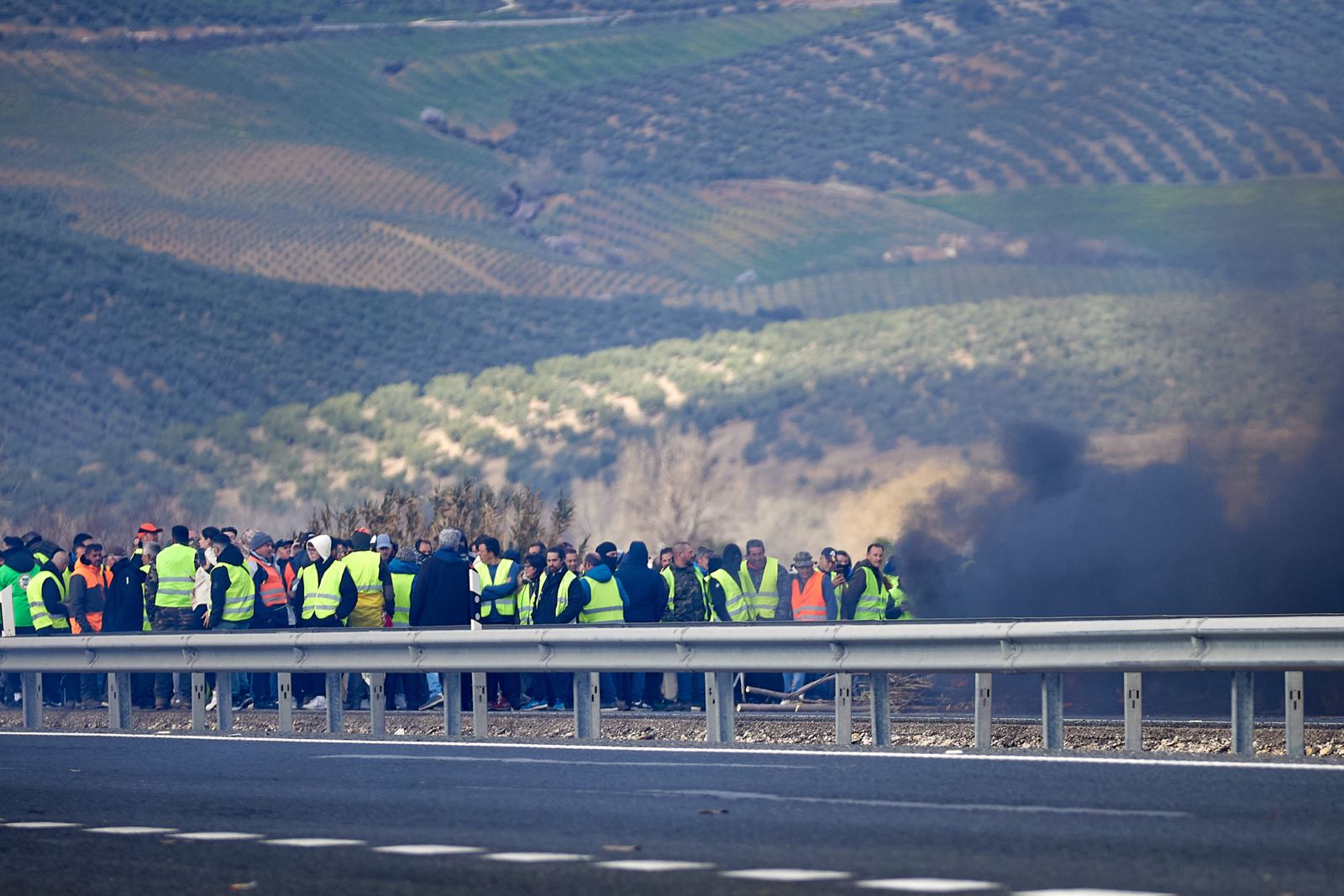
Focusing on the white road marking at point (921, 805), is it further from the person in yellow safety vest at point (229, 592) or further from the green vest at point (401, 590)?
the person in yellow safety vest at point (229, 592)

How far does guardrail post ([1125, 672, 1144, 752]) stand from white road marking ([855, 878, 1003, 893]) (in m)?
5.49

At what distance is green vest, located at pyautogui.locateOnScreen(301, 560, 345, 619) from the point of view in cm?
1920

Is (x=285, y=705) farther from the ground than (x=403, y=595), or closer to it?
closer to it

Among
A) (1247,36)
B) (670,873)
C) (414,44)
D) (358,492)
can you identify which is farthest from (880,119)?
(670,873)

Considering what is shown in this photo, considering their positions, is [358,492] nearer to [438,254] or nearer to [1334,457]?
[438,254]

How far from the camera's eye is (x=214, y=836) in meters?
10.2

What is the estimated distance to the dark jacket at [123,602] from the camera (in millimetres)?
21062

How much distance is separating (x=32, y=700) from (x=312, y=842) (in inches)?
376

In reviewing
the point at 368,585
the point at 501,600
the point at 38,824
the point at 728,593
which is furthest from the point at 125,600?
the point at 38,824

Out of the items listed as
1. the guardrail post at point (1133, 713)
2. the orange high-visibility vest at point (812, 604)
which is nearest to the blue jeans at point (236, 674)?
the orange high-visibility vest at point (812, 604)

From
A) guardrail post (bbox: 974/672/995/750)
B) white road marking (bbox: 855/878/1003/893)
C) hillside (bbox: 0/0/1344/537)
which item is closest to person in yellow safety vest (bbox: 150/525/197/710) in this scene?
guardrail post (bbox: 974/672/995/750)

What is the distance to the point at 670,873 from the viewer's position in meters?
8.58

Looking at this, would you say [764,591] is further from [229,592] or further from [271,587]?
[229,592]

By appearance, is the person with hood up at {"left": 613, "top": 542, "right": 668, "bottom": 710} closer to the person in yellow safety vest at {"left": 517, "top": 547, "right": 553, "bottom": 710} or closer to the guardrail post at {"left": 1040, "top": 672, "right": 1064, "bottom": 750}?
the person in yellow safety vest at {"left": 517, "top": 547, "right": 553, "bottom": 710}
